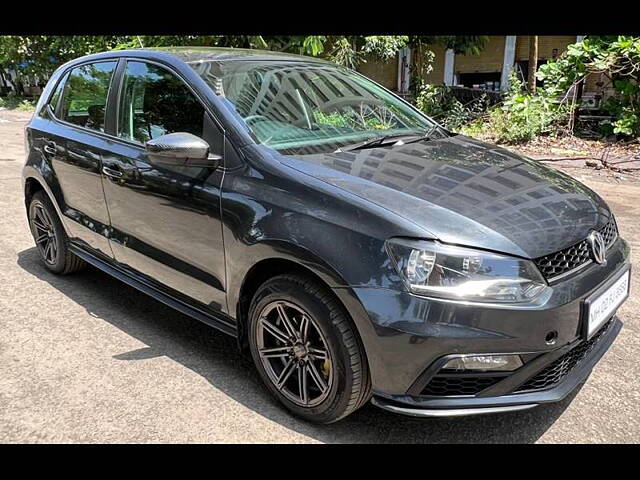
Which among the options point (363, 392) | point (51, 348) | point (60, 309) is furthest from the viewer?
point (60, 309)

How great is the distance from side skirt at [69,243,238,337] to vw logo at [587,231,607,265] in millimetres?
1732

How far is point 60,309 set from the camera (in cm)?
389

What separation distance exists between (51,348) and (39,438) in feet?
2.95

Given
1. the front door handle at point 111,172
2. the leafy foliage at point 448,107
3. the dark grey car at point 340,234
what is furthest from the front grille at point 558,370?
the leafy foliage at point 448,107

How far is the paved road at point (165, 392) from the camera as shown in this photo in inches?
101

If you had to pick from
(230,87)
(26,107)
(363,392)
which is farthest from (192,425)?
(26,107)

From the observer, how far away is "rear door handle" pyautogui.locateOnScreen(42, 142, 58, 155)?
4.00m

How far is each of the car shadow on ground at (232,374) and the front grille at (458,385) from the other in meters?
0.43

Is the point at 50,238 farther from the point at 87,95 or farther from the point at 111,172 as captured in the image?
the point at 111,172

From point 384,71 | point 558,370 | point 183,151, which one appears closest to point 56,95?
point 183,151

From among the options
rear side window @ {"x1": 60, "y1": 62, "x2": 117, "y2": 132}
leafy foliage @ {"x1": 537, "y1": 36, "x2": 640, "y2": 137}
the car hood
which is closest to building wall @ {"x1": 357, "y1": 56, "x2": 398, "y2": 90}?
leafy foliage @ {"x1": 537, "y1": 36, "x2": 640, "y2": 137}

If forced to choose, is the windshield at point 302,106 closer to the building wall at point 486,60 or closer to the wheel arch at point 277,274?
the wheel arch at point 277,274

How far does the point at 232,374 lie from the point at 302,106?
1.55m
